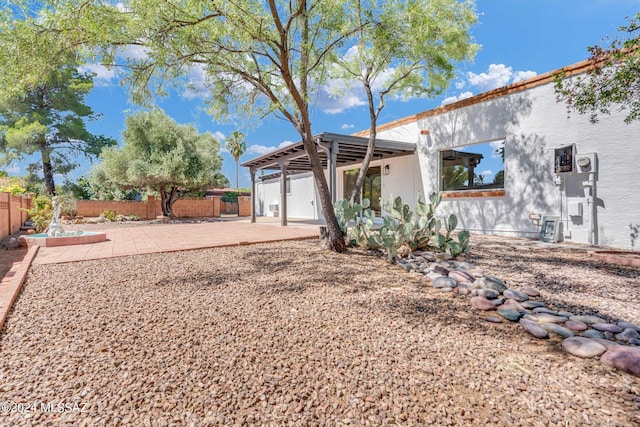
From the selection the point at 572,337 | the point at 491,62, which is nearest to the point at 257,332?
the point at 572,337

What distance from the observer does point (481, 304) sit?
2.80 m

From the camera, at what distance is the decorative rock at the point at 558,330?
7.31ft

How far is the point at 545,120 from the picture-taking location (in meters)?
6.76

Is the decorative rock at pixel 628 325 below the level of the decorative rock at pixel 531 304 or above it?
below

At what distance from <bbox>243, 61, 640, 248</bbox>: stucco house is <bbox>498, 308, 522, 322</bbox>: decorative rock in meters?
5.08

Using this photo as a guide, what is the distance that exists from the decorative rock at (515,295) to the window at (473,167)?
18.0 ft

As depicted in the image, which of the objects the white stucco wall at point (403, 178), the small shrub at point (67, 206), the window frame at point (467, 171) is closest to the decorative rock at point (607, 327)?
the window frame at point (467, 171)

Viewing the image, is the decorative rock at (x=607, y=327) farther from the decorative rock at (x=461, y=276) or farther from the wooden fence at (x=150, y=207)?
the wooden fence at (x=150, y=207)

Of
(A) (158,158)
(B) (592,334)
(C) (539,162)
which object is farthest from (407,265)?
(A) (158,158)

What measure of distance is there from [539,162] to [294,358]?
24.3ft

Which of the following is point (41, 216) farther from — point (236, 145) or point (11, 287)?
point (236, 145)

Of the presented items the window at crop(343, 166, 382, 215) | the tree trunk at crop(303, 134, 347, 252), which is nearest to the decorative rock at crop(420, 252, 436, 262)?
the tree trunk at crop(303, 134, 347, 252)

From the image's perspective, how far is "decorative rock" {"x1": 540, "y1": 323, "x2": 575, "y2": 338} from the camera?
2.23 m

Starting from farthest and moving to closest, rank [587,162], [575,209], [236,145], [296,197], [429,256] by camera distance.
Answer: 1. [236,145]
2. [296,197]
3. [575,209]
4. [587,162]
5. [429,256]
